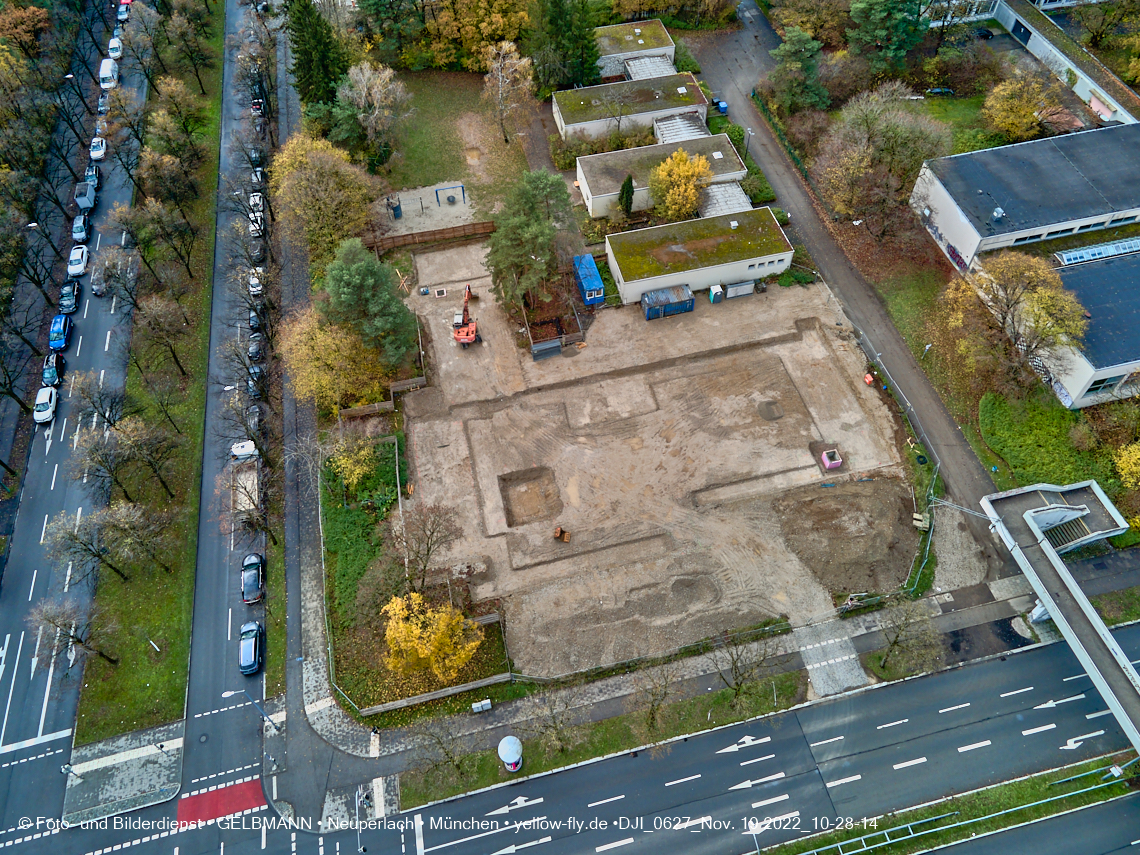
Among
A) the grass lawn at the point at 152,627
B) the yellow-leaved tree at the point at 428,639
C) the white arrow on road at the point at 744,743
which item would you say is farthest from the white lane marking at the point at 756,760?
the grass lawn at the point at 152,627

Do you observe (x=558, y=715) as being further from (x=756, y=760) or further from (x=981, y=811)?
(x=981, y=811)

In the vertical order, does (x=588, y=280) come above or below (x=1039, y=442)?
above

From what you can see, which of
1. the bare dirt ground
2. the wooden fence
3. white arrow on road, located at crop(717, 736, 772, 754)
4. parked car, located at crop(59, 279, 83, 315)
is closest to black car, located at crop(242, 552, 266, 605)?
the bare dirt ground

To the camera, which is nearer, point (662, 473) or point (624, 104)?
point (662, 473)

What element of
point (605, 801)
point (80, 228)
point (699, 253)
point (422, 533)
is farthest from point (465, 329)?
point (80, 228)

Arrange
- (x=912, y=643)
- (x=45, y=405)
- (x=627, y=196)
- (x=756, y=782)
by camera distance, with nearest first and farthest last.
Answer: (x=756, y=782)
(x=912, y=643)
(x=45, y=405)
(x=627, y=196)

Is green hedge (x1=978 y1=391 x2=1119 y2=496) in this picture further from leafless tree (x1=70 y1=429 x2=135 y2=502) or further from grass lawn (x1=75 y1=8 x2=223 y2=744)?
leafless tree (x1=70 y1=429 x2=135 y2=502)
